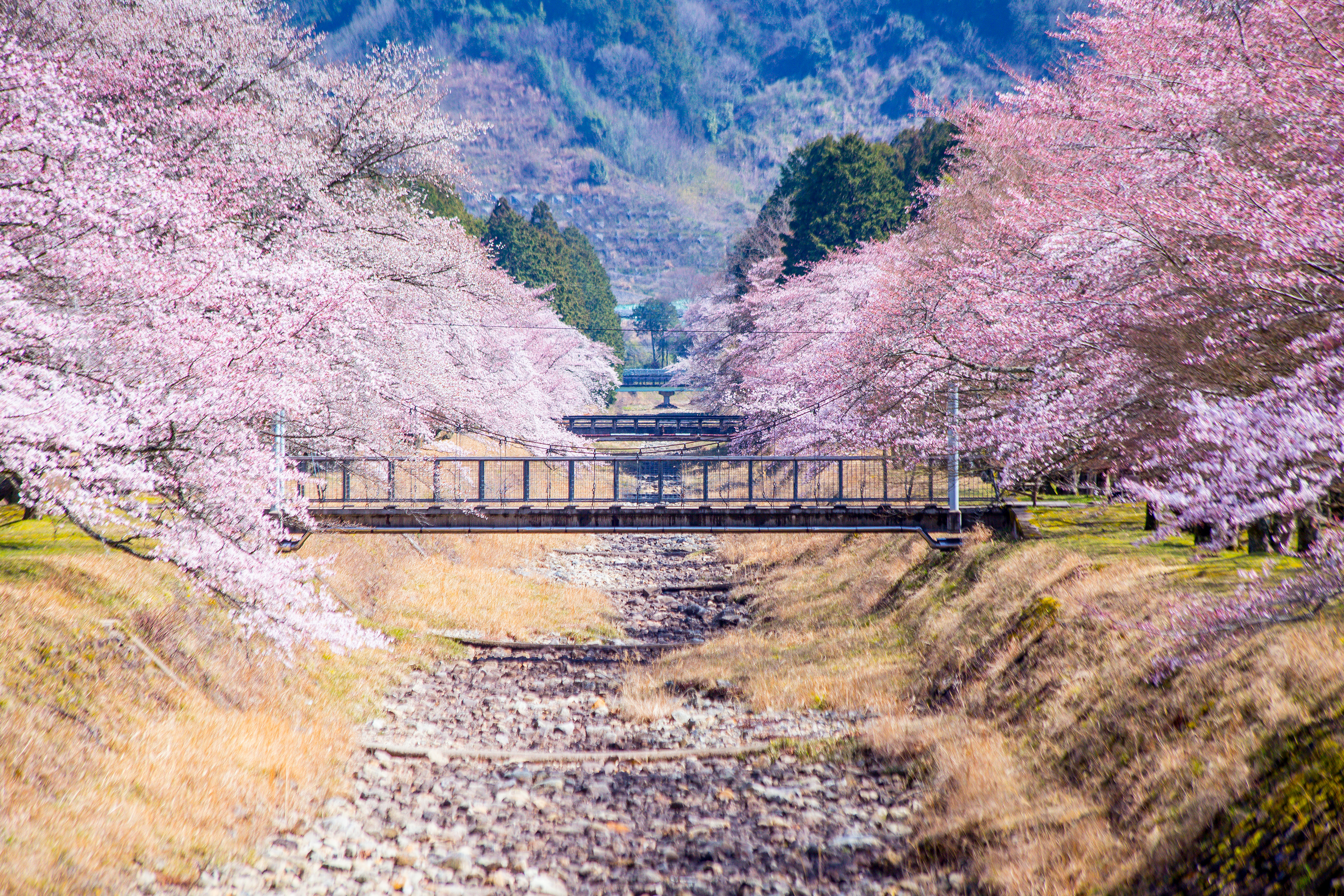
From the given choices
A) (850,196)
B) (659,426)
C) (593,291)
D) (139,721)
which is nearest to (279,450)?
(139,721)

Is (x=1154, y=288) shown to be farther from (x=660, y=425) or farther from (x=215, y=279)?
(x=660, y=425)

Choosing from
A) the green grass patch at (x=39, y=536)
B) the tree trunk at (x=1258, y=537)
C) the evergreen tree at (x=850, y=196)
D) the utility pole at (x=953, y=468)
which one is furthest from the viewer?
the evergreen tree at (x=850, y=196)

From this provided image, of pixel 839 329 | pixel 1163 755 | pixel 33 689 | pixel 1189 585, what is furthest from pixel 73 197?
pixel 839 329

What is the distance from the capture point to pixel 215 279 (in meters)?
12.2

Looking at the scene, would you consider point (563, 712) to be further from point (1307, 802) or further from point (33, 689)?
point (1307, 802)

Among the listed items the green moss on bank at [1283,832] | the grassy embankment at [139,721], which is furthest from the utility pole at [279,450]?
the green moss on bank at [1283,832]

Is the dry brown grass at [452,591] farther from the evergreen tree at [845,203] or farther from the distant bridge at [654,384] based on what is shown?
the distant bridge at [654,384]

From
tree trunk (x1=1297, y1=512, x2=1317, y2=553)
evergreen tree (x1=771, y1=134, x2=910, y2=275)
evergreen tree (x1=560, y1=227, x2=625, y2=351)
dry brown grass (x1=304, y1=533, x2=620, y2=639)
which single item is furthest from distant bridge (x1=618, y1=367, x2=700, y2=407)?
tree trunk (x1=1297, y1=512, x2=1317, y2=553)

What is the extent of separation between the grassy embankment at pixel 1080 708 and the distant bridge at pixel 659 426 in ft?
69.5

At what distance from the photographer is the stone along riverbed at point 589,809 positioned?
8609 millimetres

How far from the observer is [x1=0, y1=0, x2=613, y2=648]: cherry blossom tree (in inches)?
369

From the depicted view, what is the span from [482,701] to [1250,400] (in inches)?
480

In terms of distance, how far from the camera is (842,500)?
59.3ft

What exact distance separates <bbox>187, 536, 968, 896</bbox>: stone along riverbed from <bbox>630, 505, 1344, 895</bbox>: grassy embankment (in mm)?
716
